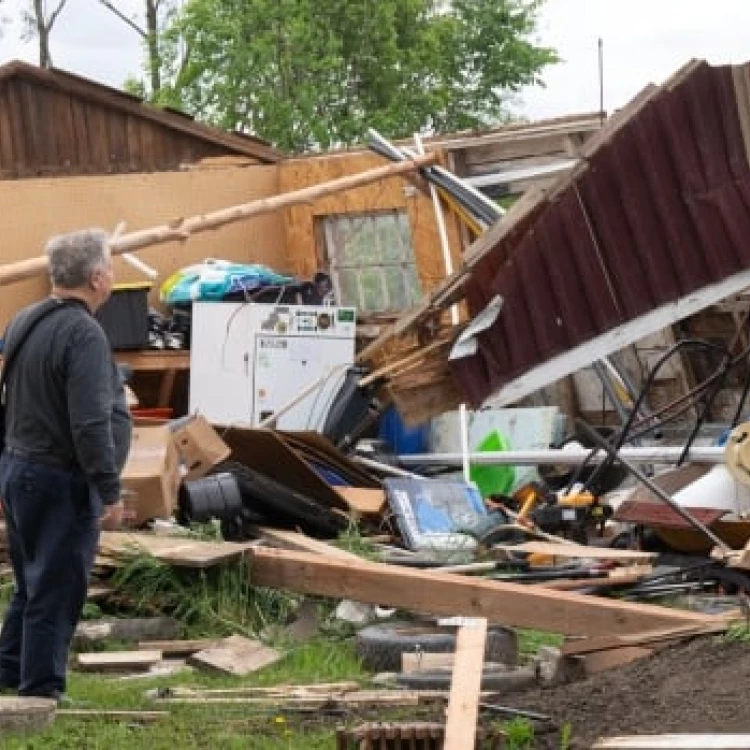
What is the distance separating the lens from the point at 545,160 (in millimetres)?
17156

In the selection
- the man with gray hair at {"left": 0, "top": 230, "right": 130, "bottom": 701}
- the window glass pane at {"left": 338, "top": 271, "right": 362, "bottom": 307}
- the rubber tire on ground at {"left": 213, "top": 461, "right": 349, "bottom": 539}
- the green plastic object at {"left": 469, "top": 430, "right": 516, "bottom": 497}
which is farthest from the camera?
the window glass pane at {"left": 338, "top": 271, "right": 362, "bottom": 307}

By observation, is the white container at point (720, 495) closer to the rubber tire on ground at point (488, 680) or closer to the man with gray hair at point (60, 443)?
the rubber tire on ground at point (488, 680)

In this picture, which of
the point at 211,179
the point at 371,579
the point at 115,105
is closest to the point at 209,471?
the point at 371,579

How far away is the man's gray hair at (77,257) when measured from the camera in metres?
6.80

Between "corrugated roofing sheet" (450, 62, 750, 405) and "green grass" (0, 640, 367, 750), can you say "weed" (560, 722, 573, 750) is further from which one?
"corrugated roofing sheet" (450, 62, 750, 405)

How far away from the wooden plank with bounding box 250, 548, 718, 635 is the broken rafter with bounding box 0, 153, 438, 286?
4.35 m

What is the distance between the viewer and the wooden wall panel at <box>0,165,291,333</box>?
17.9 metres

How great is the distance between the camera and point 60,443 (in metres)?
6.80

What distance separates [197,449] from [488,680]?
5.11 meters

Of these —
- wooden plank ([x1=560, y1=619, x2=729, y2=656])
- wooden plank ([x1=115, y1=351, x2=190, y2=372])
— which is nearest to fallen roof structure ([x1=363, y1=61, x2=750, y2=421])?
wooden plank ([x1=115, y1=351, x2=190, y2=372])

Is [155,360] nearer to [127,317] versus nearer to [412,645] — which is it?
[127,317]

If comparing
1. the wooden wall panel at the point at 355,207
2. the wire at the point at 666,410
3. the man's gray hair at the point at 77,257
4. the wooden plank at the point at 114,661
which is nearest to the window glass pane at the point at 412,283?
the wooden wall panel at the point at 355,207

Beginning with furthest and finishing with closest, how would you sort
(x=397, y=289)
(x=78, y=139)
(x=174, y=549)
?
(x=78, y=139)
(x=397, y=289)
(x=174, y=549)

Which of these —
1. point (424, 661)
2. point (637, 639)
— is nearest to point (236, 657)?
point (424, 661)
